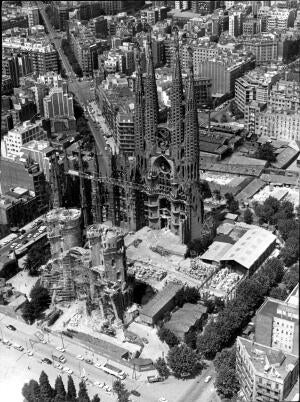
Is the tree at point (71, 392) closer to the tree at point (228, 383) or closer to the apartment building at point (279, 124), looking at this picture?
the tree at point (228, 383)

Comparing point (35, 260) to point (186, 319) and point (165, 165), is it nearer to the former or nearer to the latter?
point (165, 165)

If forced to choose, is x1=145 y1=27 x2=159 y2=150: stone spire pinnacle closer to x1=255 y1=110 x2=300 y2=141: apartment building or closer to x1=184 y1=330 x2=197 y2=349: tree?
x1=184 y1=330 x2=197 y2=349: tree

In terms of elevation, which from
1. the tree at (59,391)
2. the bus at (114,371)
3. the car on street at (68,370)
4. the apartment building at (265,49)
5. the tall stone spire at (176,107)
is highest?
the tall stone spire at (176,107)

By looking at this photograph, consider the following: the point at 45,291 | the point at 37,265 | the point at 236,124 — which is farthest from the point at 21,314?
the point at 236,124

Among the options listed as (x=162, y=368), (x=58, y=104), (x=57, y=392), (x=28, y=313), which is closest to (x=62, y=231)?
(x=28, y=313)

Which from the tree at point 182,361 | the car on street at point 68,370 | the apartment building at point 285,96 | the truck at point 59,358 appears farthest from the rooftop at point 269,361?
the apartment building at point 285,96

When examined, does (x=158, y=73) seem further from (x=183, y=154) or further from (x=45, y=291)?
(x=45, y=291)

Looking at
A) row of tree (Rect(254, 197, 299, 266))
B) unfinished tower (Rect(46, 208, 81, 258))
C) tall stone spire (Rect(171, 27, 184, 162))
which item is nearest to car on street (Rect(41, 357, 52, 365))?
unfinished tower (Rect(46, 208, 81, 258))
